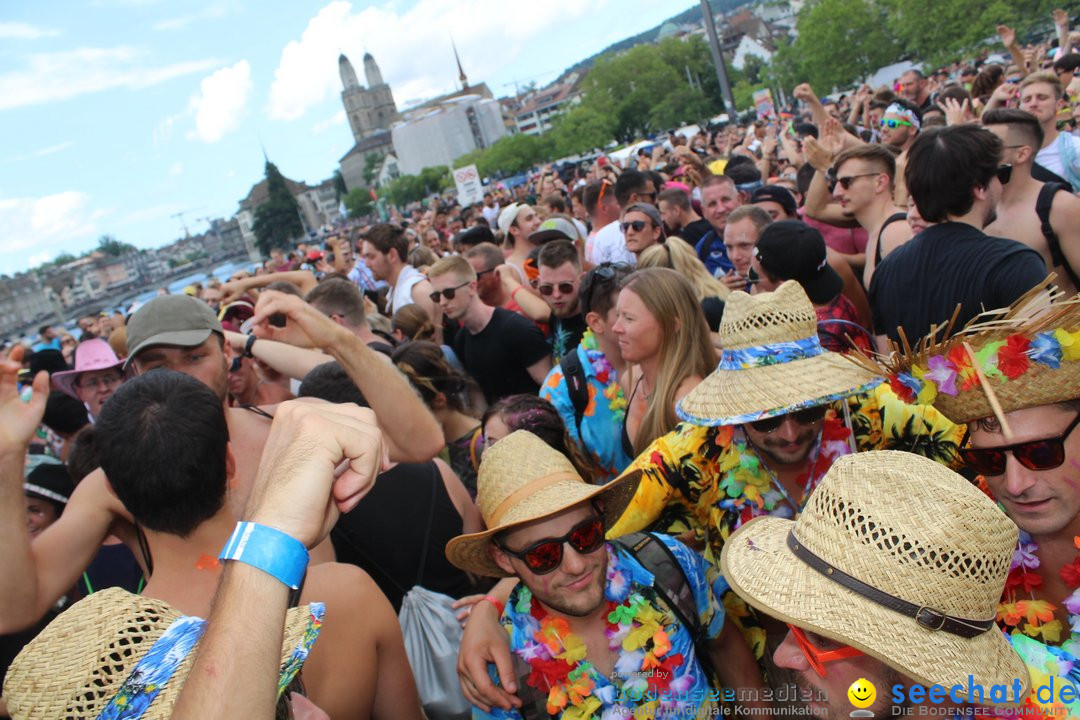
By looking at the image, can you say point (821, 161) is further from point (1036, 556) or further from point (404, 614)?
point (404, 614)

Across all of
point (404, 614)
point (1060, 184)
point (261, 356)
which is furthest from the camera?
point (261, 356)

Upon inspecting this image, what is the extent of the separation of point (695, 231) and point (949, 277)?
3369 millimetres

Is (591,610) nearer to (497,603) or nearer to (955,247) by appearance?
(497,603)

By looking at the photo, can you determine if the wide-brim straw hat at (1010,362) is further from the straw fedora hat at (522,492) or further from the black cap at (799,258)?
the black cap at (799,258)

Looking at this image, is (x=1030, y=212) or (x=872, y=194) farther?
(x=872, y=194)

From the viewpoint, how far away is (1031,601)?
198cm

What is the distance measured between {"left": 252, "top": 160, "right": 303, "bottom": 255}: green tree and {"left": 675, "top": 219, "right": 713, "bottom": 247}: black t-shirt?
4028 inches

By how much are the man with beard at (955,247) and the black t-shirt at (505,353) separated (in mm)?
2294

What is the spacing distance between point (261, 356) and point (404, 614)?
1887mm

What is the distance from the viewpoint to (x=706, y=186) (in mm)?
5797

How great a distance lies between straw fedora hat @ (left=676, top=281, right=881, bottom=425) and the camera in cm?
231

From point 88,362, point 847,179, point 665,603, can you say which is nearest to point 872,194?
point 847,179

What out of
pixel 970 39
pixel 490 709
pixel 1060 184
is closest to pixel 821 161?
pixel 1060 184

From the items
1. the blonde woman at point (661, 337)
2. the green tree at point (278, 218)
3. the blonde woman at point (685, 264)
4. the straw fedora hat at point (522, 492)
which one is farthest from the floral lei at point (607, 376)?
the green tree at point (278, 218)
